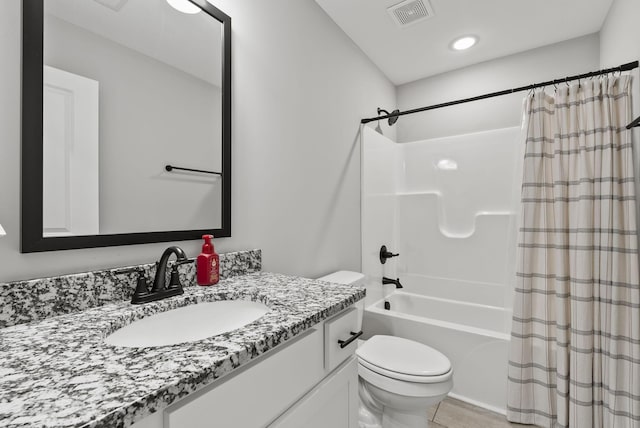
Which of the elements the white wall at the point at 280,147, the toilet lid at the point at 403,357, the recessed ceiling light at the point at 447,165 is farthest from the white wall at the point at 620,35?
the toilet lid at the point at 403,357

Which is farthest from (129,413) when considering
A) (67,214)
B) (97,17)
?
(97,17)

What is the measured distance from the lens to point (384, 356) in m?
1.55

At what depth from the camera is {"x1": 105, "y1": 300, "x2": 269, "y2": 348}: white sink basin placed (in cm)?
75

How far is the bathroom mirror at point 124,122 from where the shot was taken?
→ 0.77 meters

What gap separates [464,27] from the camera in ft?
6.65

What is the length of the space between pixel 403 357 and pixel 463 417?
1.96 feet

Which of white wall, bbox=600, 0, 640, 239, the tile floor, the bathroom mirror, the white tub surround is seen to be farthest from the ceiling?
the tile floor

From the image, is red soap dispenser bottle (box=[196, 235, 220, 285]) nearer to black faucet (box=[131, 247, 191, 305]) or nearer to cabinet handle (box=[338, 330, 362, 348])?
black faucet (box=[131, 247, 191, 305])

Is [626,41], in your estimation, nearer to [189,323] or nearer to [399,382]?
[399,382]

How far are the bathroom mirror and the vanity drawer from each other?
60cm

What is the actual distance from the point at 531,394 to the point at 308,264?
1432 millimetres

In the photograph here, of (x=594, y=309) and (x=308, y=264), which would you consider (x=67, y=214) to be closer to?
(x=308, y=264)

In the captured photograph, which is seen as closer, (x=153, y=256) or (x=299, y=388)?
(x=299, y=388)

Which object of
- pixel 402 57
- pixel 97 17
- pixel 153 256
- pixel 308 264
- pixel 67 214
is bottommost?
pixel 308 264
